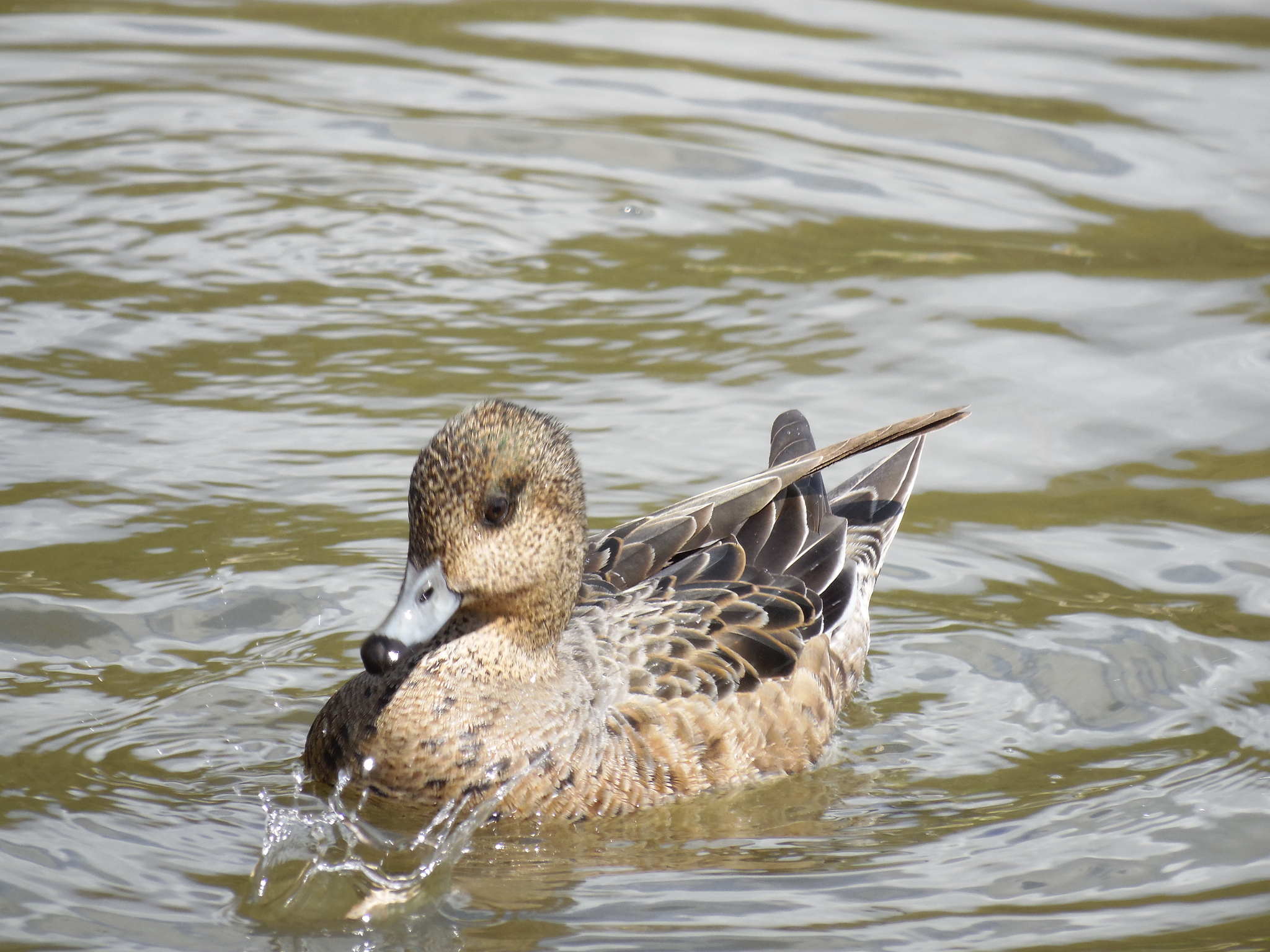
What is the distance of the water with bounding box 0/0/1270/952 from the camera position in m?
4.79

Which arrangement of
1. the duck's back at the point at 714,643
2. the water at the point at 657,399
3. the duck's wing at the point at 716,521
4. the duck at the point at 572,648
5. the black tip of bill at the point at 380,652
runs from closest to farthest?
1. the black tip of bill at the point at 380,652
2. the water at the point at 657,399
3. the duck at the point at 572,648
4. the duck's back at the point at 714,643
5. the duck's wing at the point at 716,521

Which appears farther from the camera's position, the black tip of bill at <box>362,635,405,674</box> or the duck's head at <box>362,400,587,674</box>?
the duck's head at <box>362,400,587,674</box>

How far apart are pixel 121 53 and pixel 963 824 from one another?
9346mm

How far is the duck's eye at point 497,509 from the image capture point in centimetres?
492

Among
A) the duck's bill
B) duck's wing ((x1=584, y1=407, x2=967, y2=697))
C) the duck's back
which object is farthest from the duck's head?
duck's wing ((x1=584, y1=407, x2=967, y2=697))

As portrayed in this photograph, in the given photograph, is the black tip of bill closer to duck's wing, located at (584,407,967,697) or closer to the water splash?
the water splash

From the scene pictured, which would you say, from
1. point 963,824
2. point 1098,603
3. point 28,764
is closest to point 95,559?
point 28,764

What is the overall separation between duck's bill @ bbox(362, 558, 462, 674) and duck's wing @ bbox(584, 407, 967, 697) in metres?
0.85

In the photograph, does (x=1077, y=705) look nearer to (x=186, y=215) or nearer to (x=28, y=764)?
(x=28, y=764)

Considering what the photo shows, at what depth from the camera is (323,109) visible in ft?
37.0

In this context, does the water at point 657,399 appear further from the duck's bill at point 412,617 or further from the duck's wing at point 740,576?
the duck's bill at point 412,617

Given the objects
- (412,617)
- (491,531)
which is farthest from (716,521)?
(412,617)

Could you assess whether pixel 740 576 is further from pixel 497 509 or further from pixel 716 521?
pixel 497 509

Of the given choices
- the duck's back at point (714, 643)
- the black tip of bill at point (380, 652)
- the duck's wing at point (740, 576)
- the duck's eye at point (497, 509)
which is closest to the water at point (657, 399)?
the duck's back at point (714, 643)
